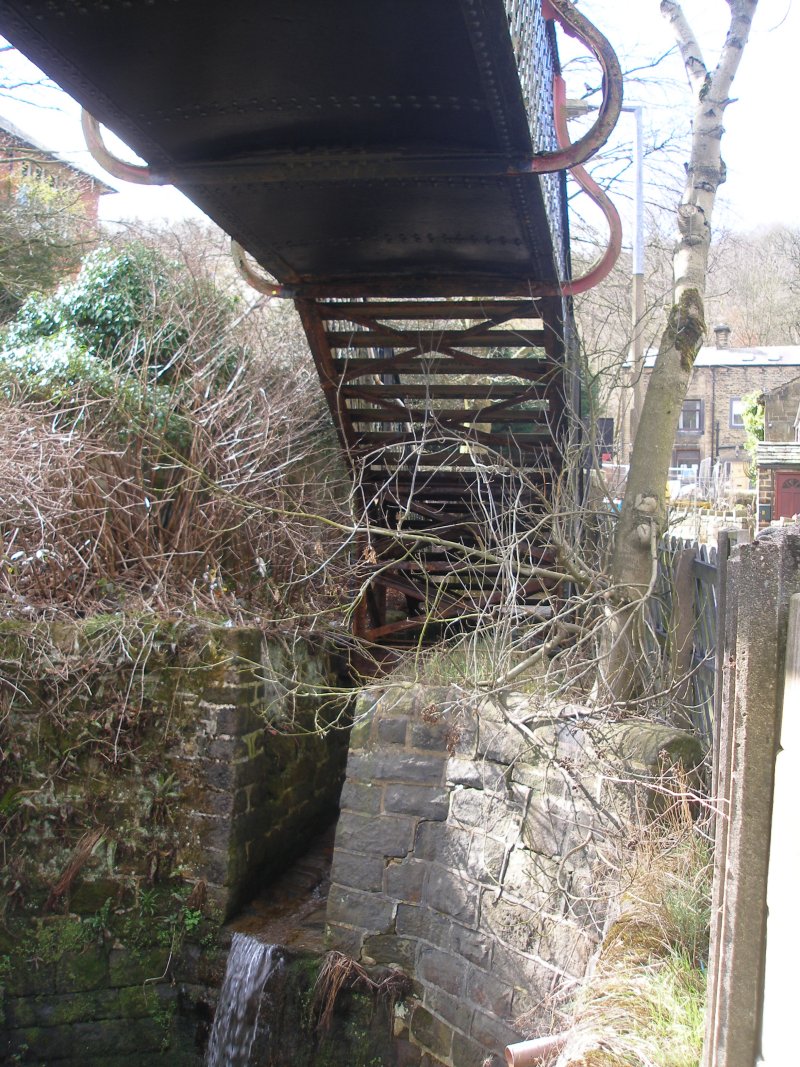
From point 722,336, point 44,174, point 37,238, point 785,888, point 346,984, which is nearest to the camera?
point 785,888

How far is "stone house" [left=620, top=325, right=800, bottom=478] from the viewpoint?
110ft

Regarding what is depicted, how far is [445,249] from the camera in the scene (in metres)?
5.82

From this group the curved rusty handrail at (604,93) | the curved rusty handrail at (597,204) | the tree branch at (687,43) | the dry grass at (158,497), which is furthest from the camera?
the dry grass at (158,497)

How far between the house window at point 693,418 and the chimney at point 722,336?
2.88 metres

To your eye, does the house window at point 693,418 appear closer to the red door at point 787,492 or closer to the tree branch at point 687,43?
the red door at point 787,492

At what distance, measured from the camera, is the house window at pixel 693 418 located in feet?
116

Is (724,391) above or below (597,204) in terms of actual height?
above

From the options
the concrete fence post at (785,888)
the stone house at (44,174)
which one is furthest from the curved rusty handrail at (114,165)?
the stone house at (44,174)

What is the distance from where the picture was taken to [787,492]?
19.5 meters

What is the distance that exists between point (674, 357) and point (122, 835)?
498cm

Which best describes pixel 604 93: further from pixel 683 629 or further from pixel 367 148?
pixel 683 629

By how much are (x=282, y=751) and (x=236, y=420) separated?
2.78m

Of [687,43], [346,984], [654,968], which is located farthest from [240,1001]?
[687,43]

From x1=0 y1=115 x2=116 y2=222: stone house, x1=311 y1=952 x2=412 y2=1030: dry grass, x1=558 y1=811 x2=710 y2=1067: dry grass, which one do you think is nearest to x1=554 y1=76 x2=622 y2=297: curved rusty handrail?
x1=558 y1=811 x2=710 y2=1067: dry grass
